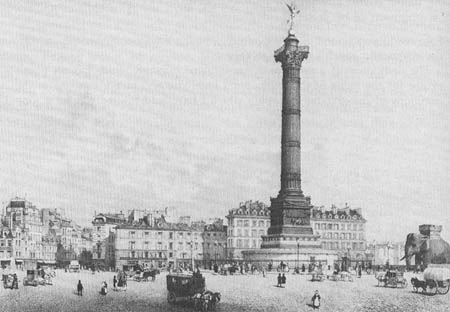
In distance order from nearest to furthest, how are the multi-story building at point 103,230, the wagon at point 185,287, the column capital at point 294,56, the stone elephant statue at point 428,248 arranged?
the wagon at point 185,287 → the stone elephant statue at point 428,248 → the column capital at point 294,56 → the multi-story building at point 103,230

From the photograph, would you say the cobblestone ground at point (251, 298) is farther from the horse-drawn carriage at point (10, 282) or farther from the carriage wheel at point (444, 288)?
the horse-drawn carriage at point (10, 282)

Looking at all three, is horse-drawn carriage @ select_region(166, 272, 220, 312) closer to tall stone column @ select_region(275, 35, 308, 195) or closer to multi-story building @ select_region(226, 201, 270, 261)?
tall stone column @ select_region(275, 35, 308, 195)

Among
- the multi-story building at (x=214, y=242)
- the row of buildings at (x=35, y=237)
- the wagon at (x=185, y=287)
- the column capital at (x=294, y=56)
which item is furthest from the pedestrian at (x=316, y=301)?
the row of buildings at (x=35, y=237)

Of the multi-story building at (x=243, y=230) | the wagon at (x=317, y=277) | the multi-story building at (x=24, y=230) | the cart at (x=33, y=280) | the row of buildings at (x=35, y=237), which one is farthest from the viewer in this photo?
the multi-story building at (x=24, y=230)

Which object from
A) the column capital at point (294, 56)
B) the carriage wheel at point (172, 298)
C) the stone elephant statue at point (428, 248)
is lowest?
the carriage wheel at point (172, 298)

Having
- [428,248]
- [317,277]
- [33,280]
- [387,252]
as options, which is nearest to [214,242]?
[428,248]

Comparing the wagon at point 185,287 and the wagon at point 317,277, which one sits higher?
the wagon at point 185,287

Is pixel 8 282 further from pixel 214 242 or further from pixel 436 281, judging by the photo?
pixel 214 242

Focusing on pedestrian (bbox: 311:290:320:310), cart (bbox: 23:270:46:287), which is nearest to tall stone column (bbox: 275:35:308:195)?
cart (bbox: 23:270:46:287)
